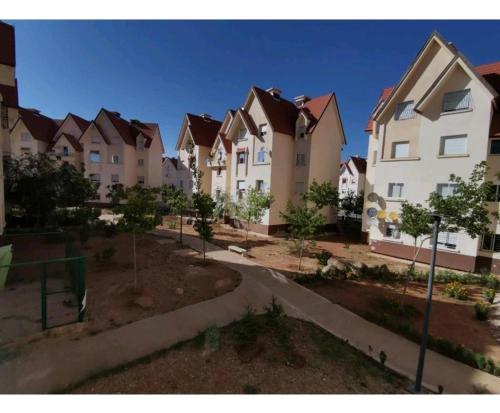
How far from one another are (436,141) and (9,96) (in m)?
25.8

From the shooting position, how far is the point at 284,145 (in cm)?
2409

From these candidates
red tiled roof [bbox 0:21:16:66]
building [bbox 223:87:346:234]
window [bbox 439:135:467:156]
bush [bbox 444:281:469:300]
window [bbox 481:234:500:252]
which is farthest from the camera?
building [bbox 223:87:346:234]

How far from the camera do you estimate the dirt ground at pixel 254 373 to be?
203 inches

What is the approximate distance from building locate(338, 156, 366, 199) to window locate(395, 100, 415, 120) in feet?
104

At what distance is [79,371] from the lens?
5402mm

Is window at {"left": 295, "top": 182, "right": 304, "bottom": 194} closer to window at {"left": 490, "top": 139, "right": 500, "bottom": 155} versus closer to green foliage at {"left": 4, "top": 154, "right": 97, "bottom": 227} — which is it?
window at {"left": 490, "top": 139, "right": 500, "bottom": 155}

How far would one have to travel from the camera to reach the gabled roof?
45.4ft

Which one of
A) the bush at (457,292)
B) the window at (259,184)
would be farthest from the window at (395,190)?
the window at (259,184)

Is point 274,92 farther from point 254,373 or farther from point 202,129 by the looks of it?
point 254,373

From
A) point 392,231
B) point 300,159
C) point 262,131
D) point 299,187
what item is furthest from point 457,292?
point 262,131

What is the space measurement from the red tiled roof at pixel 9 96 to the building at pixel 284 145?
54.3 ft

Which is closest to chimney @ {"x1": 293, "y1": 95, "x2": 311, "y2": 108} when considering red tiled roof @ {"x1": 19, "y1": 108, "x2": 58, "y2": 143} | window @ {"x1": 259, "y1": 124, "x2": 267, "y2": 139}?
window @ {"x1": 259, "y1": 124, "x2": 267, "y2": 139}

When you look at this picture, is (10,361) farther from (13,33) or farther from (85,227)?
(13,33)

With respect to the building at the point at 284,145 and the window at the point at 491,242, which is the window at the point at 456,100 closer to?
the window at the point at 491,242
